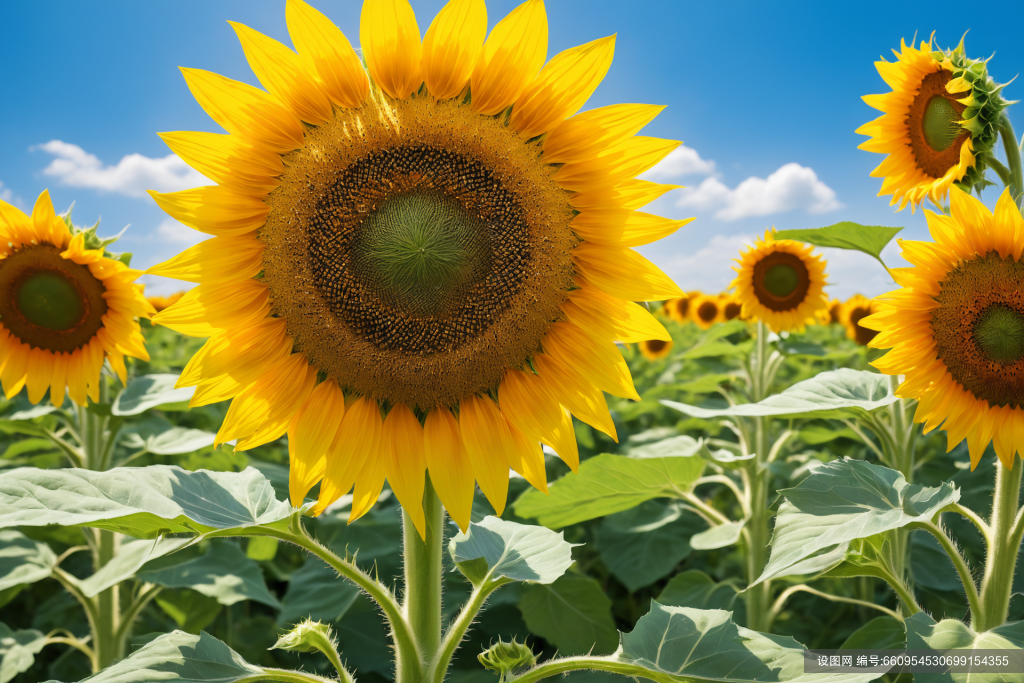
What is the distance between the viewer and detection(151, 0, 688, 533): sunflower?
1.49m

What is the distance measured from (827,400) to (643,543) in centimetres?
189

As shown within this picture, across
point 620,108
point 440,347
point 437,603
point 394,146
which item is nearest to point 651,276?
point 620,108

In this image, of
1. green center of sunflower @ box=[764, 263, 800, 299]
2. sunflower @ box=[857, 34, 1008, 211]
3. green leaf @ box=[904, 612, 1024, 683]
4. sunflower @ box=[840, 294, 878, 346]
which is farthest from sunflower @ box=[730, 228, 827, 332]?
green leaf @ box=[904, 612, 1024, 683]

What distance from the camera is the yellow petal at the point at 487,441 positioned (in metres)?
1.65

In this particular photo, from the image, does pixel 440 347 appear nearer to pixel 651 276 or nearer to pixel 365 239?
pixel 365 239

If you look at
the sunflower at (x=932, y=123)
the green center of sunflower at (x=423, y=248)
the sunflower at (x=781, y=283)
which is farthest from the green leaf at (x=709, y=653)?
the sunflower at (x=781, y=283)

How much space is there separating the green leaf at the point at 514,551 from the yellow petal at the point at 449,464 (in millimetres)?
96

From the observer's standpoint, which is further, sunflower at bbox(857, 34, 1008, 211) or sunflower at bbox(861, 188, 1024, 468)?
sunflower at bbox(857, 34, 1008, 211)

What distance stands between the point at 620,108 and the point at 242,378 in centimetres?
113

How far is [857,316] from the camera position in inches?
325

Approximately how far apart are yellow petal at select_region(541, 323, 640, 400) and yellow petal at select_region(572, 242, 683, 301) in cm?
14

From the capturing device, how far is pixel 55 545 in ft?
14.3

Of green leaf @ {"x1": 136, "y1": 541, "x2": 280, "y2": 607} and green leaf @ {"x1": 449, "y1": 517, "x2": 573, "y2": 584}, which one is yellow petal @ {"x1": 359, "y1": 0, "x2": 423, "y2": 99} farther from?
green leaf @ {"x1": 136, "y1": 541, "x2": 280, "y2": 607}

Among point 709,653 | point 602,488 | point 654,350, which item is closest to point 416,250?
point 709,653
